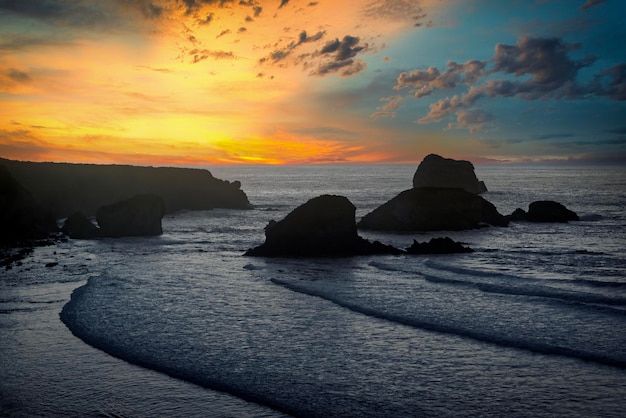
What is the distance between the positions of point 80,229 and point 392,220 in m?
29.8

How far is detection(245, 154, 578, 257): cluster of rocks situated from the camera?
34312 millimetres

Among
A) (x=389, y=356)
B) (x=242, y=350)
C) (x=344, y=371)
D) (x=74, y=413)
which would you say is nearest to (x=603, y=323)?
(x=389, y=356)

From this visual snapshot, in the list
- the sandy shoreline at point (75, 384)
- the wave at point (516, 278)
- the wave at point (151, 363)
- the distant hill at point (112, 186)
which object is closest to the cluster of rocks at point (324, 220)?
the wave at point (516, 278)

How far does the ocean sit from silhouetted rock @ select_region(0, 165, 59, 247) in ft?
55.5

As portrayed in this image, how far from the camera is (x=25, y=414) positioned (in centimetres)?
970

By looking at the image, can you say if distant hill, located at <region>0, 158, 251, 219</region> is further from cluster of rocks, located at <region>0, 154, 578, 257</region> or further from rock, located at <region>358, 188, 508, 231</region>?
rock, located at <region>358, 188, 508, 231</region>

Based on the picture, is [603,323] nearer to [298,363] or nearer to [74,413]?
[298,363]

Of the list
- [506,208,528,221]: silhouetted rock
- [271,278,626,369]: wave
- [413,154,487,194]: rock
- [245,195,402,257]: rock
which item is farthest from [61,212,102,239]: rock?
[413,154,487,194]: rock

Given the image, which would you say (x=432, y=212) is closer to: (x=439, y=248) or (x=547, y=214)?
(x=547, y=214)

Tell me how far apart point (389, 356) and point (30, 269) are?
22.7 metres

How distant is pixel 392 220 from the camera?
5088 centimetres

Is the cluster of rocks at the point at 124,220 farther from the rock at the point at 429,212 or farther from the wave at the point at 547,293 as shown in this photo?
the wave at the point at 547,293

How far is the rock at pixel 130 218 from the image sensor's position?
4709 centimetres

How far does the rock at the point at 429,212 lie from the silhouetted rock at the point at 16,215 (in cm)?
3078
